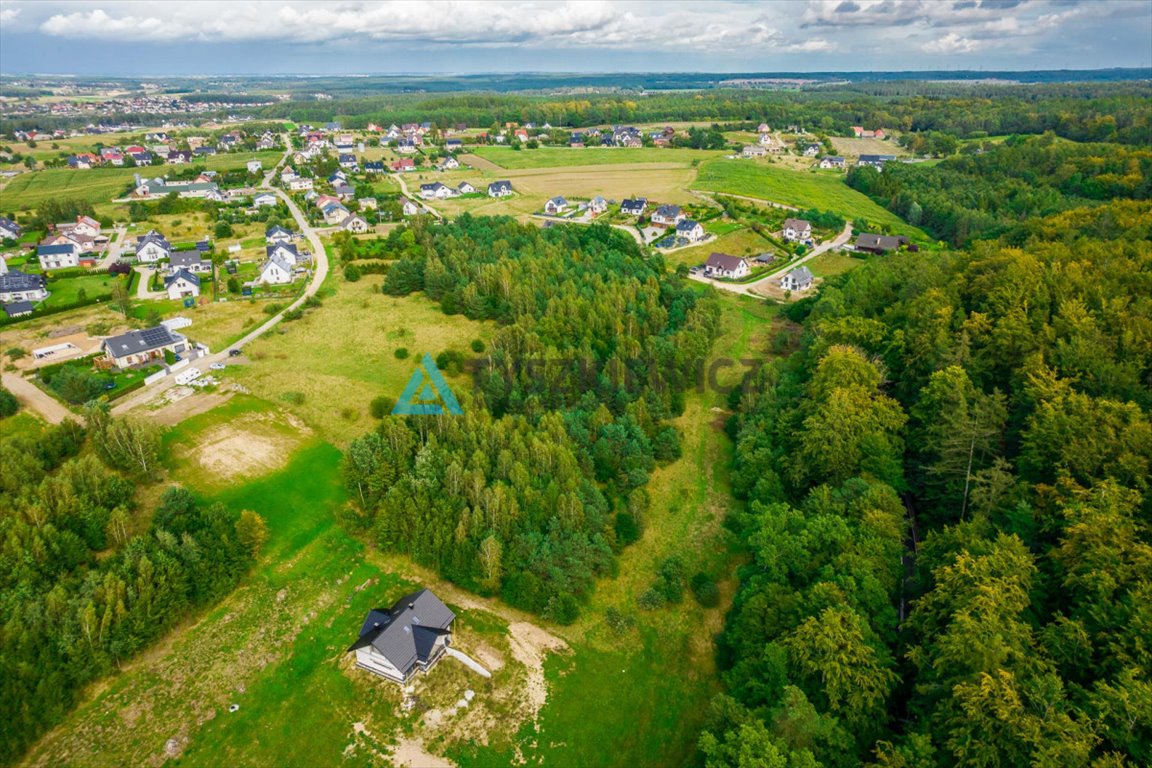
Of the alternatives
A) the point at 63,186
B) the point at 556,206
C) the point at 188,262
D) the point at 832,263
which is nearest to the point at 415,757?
the point at 188,262

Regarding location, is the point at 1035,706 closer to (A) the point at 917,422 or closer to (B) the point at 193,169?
(A) the point at 917,422

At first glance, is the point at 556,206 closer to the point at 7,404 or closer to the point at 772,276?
the point at 772,276

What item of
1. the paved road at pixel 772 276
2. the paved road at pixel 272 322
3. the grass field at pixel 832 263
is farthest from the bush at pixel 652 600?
the grass field at pixel 832 263

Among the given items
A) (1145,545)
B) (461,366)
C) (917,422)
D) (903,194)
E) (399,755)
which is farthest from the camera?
(903,194)

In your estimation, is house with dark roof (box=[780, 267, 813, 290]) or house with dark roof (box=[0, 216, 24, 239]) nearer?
house with dark roof (box=[780, 267, 813, 290])

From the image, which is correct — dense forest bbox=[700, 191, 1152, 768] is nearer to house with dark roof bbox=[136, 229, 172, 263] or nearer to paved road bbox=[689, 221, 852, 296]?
paved road bbox=[689, 221, 852, 296]

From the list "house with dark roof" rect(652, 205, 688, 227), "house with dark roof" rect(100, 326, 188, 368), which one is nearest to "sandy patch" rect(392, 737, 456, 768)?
"house with dark roof" rect(100, 326, 188, 368)

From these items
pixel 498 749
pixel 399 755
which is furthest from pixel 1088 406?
pixel 399 755
